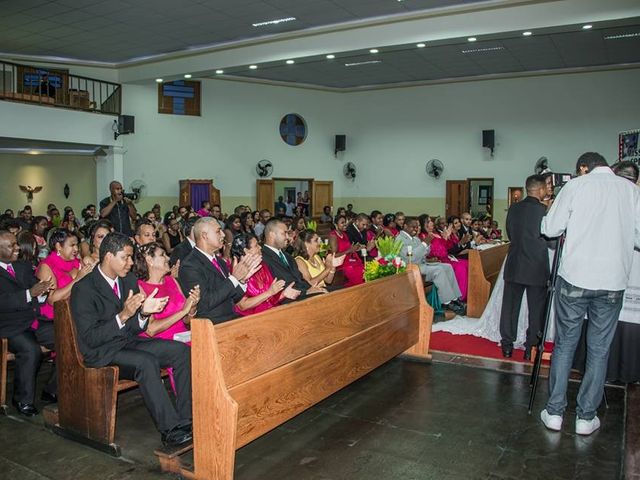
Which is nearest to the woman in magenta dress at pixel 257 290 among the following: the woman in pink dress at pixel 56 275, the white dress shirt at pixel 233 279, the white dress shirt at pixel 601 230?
the white dress shirt at pixel 233 279

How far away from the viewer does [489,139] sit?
50.1ft

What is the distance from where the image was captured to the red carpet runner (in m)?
→ 5.59

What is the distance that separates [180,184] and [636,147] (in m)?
10.7

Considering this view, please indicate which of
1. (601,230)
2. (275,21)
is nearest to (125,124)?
(275,21)

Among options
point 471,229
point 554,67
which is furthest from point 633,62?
point 471,229

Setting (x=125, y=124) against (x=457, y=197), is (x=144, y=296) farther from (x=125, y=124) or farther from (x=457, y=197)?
(x=457, y=197)

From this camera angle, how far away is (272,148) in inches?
629

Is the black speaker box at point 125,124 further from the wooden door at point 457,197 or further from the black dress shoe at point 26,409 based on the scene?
the black dress shoe at point 26,409

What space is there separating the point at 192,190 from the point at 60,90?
11.9 ft

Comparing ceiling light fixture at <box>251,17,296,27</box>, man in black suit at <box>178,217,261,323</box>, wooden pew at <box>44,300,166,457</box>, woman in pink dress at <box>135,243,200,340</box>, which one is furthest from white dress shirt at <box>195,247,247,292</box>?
ceiling light fixture at <box>251,17,296,27</box>

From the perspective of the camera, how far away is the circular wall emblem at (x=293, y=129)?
1622 cm

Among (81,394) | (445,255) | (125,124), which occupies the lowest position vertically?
(81,394)

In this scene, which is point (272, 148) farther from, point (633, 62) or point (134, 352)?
point (134, 352)

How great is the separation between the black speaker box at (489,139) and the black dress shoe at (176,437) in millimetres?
13486
